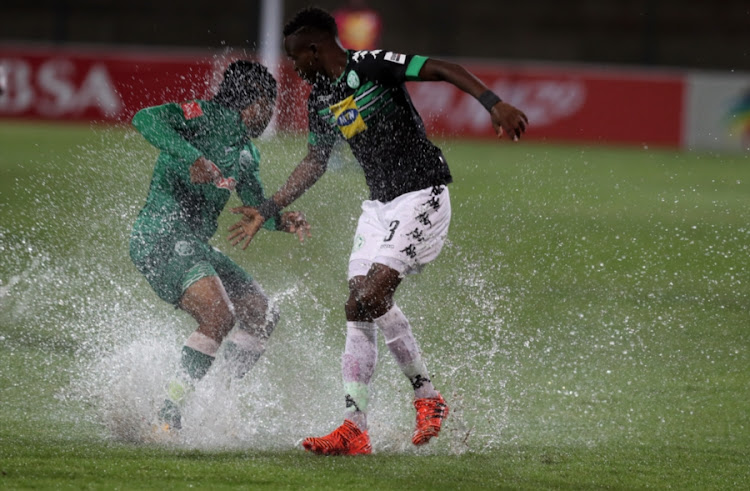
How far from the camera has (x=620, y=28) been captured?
2952 centimetres

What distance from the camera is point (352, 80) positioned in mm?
5520

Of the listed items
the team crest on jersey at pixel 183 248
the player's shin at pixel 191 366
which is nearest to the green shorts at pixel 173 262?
the team crest on jersey at pixel 183 248

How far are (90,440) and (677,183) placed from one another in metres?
13.2

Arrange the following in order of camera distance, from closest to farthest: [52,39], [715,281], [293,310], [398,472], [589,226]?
1. [398,472]
2. [293,310]
3. [715,281]
4. [589,226]
5. [52,39]

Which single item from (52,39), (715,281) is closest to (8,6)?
(52,39)

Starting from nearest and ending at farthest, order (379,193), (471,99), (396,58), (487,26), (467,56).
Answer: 1. (396,58)
2. (379,193)
3. (471,99)
4. (467,56)
5. (487,26)

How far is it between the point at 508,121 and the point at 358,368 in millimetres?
1375

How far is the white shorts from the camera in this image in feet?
17.9

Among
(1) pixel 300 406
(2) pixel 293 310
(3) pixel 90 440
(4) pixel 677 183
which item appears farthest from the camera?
(4) pixel 677 183

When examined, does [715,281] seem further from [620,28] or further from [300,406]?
[620,28]

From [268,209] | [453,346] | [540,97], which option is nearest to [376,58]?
[268,209]

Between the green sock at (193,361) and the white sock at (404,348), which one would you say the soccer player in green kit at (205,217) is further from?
the white sock at (404,348)

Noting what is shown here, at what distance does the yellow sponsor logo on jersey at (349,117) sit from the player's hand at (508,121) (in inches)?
30.4

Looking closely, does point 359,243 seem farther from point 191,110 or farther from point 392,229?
point 191,110
